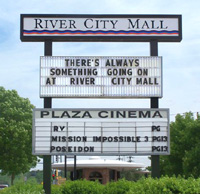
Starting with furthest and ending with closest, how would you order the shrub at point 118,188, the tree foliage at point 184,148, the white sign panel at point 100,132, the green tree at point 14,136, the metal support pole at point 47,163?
the green tree at point 14,136
the tree foliage at point 184,148
the shrub at point 118,188
the metal support pole at point 47,163
the white sign panel at point 100,132

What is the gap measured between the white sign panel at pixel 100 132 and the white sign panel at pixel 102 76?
0.69 m

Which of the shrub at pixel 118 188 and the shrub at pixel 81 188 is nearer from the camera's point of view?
the shrub at pixel 118 188

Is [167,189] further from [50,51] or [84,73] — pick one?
[50,51]

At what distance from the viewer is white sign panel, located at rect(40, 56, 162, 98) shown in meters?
16.7

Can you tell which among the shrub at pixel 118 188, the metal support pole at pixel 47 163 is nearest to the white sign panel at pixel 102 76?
the metal support pole at pixel 47 163

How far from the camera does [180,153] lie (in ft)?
119

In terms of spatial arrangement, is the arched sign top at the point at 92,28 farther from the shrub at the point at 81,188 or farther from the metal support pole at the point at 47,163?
the shrub at the point at 81,188

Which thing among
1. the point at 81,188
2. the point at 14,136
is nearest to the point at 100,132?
the point at 81,188

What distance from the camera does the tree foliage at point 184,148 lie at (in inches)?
1320

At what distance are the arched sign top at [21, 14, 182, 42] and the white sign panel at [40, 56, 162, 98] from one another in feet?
3.19

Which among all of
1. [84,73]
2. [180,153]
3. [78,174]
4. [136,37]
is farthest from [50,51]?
[78,174]

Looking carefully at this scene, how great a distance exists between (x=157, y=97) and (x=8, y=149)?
106 feet

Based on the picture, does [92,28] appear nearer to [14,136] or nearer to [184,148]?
[184,148]

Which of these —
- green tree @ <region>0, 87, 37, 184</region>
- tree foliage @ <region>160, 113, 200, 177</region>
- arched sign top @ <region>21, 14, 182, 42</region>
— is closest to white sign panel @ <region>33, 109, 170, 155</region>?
arched sign top @ <region>21, 14, 182, 42</region>
